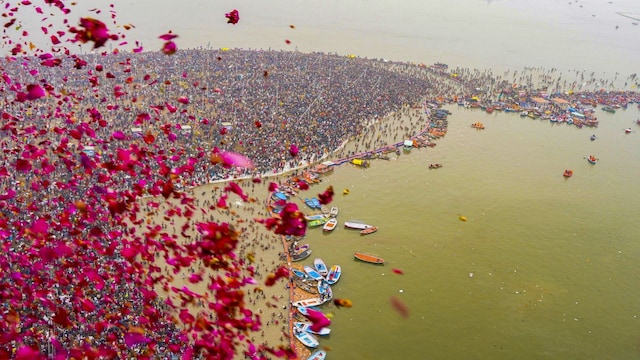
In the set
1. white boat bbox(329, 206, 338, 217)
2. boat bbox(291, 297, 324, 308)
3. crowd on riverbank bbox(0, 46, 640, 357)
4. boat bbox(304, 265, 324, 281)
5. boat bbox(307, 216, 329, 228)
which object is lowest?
boat bbox(291, 297, 324, 308)

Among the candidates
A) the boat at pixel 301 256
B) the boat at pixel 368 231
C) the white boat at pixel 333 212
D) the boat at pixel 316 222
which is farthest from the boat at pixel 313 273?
the white boat at pixel 333 212

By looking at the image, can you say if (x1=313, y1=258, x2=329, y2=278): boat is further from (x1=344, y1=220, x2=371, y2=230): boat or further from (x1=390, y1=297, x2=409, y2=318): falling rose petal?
(x1=344, y1=220, x2=371, y2=230): boat

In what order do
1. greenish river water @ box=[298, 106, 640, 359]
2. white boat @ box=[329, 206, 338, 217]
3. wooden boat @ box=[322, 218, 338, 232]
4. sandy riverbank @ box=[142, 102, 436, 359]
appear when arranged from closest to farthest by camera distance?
sandy riverbank @ box=[142, 102, 436, 359], greenish river water @ box=[298, 106, 640, 359], wooden boat @ box=[322, 218, 338, 232], white boat @ box=[329, 206, 338, 217]

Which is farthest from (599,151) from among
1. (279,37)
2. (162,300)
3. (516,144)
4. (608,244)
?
(279,37)

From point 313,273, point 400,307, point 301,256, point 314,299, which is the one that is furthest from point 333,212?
point 400,307

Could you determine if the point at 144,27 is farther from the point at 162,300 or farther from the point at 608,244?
the point at 608,244

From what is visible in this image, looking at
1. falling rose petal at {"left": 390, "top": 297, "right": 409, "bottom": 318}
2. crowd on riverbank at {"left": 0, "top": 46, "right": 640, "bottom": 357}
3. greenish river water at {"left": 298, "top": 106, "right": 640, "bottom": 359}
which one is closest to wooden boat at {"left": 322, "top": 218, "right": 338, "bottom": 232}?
greenish river water at {"left": 298, "top": 106, "right": 640, "bottom": 359}
